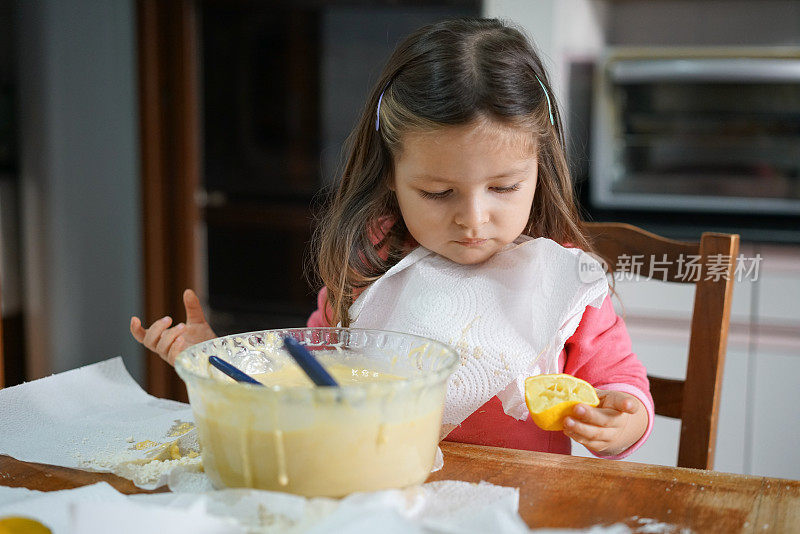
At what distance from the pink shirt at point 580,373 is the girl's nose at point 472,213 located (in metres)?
0.23

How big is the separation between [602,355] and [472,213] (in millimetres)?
284

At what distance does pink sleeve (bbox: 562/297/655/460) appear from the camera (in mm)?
1056

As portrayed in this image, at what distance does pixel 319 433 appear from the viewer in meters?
0.64

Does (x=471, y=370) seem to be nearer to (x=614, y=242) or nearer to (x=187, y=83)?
(x=614, y=242)

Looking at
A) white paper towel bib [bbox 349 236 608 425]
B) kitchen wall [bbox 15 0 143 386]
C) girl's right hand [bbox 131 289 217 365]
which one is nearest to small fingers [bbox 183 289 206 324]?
girl's right hand [bbox 131 289 217 365]

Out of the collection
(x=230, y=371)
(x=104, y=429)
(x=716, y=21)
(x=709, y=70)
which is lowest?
(x=104, y=429)

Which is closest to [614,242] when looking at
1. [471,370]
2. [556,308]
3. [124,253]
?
[556,308]

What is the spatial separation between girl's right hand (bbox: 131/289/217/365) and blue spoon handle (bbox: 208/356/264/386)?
24 centimetres

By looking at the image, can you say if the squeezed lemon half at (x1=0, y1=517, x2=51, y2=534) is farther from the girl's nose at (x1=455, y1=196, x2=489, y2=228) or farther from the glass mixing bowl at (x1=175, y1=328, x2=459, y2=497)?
the girl's nose at (x1=455, y1=196, x2=489, y2=228)

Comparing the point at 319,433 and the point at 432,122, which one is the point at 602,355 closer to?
the point at 432,122

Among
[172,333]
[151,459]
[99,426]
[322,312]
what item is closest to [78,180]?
[322,312]

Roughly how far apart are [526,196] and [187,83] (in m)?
1.99

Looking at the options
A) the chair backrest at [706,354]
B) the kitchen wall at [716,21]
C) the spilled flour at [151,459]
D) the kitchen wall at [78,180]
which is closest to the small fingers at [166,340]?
the spilled flour at [151,459]

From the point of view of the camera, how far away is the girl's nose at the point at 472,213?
3.22 feet
